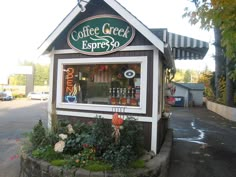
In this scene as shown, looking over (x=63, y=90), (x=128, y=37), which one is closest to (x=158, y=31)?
(x=128, y=37)

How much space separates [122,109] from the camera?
22.2ft

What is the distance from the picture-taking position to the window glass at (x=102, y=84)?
22.6 ft

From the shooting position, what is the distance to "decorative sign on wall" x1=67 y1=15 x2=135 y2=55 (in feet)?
22.2

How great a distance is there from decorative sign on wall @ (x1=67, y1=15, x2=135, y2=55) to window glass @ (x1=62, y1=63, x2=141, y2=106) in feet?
1.72

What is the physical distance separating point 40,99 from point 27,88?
8.12 meters

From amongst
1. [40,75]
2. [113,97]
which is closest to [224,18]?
[113,97]

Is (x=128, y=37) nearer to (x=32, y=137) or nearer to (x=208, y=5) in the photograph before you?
(x=208, y=5)

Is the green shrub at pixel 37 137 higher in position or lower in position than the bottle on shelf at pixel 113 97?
lower

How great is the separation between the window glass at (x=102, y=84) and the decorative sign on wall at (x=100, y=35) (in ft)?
1.72

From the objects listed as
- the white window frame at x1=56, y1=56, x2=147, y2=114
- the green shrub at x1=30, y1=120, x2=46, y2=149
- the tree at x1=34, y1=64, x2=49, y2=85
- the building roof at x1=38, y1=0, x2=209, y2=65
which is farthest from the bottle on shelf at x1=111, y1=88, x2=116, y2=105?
the tree at x1=34, y1=64, x2=49, y2=85

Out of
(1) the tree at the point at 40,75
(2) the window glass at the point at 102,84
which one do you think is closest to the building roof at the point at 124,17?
(2) the window glass at the point at 102,84

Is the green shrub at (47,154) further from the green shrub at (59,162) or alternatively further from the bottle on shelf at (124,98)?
the bottle on shelf at (124,98)

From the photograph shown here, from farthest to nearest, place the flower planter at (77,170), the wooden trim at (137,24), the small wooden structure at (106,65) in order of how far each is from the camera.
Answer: the small wooden structure at (106,65) → the wooden trim at (137,24) → the flower planter at (77,170)

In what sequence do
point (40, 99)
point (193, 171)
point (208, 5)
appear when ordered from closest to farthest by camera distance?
point (208, 5) → point (193, 171) → point (40, 99)
